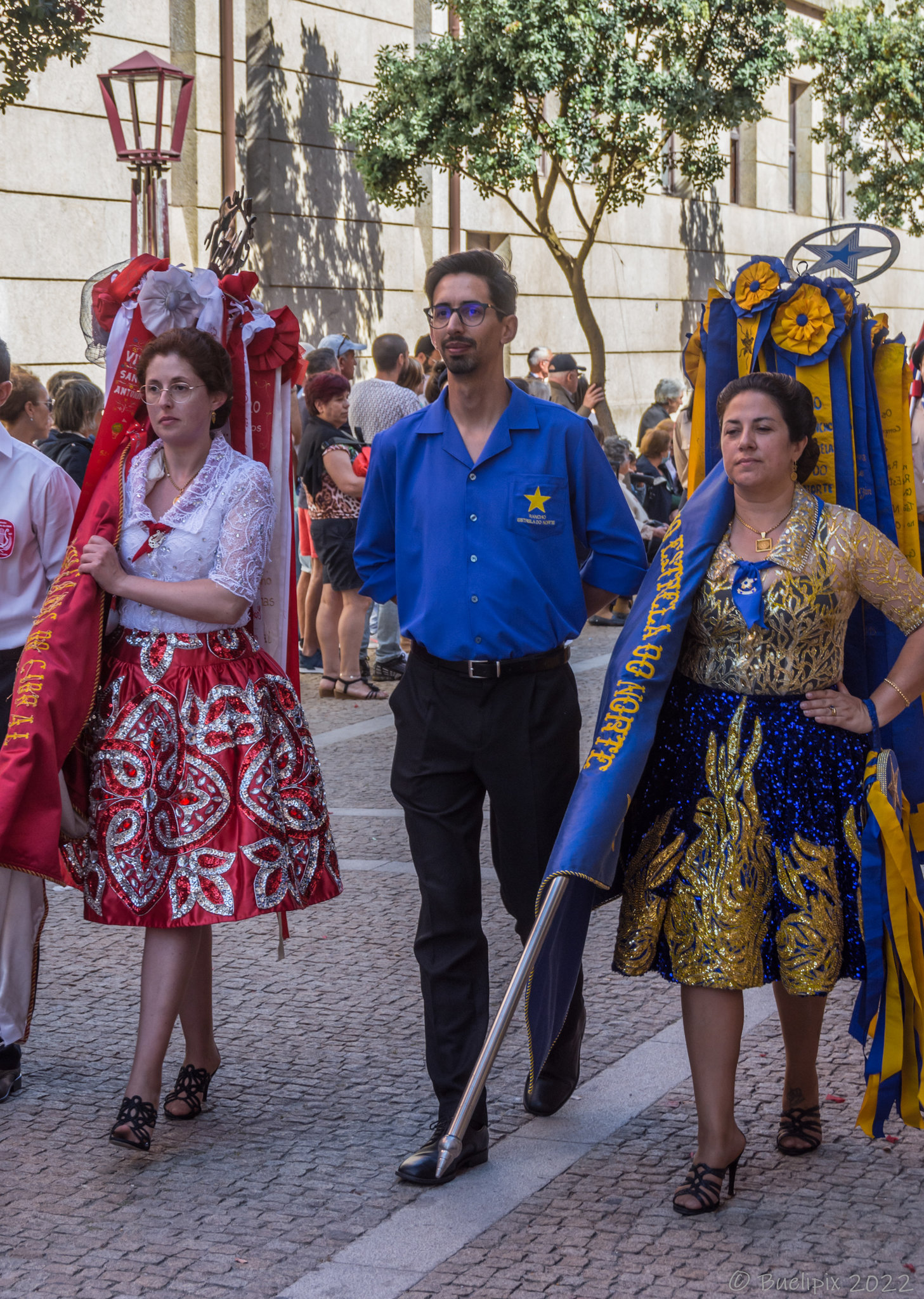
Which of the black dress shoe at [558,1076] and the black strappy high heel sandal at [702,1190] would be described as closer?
the black strappy high heel sandal at [702,1190]

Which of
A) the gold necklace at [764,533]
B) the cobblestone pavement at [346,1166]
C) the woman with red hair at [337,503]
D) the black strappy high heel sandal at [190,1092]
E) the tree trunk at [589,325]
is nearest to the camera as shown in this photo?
the cobblestone pavement at [346,1166]

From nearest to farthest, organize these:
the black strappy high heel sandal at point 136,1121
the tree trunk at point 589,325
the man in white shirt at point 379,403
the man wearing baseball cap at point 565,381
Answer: the black strappy high heel sandal at point 136,1121, the man in white shirt at point 379,403, the man wearing baseball cap at point 565,381, the tree trunk at point 589,325

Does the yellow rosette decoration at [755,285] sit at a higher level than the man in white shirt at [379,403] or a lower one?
lower

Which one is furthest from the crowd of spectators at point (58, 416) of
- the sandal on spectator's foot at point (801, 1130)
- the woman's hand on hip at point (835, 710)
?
the sandal on spectator's foot at point (801, 1130)

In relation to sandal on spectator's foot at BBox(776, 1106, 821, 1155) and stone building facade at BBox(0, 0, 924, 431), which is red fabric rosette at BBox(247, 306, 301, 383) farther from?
stone building facade at BBox(0, 0, 924, 431)

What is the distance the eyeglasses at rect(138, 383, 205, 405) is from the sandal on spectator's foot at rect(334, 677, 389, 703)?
6.42 meters

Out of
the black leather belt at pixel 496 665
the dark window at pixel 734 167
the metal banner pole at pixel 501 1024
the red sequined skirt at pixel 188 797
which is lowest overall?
the metal banner pole at pixel 501 1024

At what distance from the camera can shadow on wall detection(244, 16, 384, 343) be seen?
1855 cm

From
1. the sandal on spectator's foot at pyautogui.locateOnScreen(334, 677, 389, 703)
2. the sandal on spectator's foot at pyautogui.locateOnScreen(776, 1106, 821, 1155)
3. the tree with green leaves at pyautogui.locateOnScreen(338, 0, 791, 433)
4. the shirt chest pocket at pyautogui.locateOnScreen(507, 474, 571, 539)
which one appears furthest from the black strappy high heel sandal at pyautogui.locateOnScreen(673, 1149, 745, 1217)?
the tree with green leaves at pyautogui.locateOnScreen(338, 0, 791, 433)

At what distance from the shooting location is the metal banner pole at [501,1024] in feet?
11.5

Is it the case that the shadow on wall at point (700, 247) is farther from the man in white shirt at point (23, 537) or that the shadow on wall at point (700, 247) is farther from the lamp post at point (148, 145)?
the man in white shirt at point (23, 537)

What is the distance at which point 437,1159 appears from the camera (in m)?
3.84

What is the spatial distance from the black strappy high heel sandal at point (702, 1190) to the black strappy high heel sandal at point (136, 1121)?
1.24 metres

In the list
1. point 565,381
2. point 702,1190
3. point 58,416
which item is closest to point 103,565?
point 702,1190
